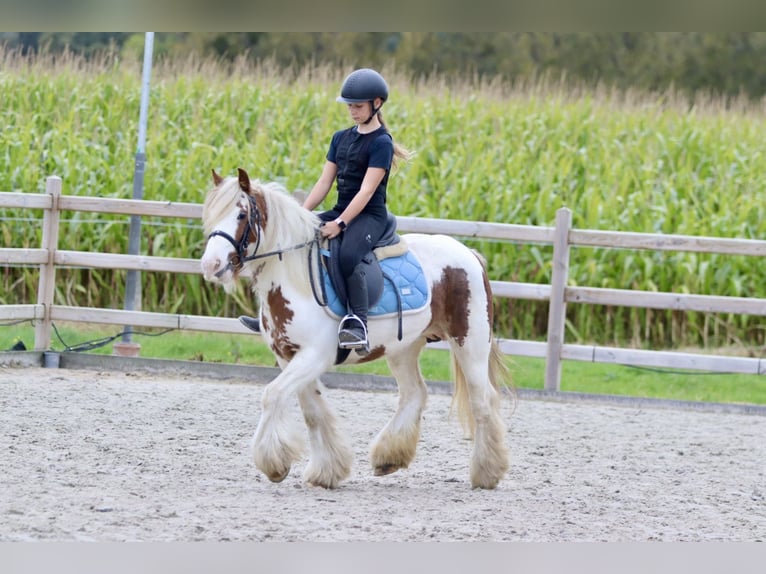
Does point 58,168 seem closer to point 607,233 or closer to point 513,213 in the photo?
point 513,213

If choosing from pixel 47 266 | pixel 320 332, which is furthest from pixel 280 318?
pixel 47 266

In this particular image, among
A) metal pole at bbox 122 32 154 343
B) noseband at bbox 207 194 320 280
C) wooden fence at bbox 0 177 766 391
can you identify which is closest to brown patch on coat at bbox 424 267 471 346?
noseband at bbox 207 194 320 280

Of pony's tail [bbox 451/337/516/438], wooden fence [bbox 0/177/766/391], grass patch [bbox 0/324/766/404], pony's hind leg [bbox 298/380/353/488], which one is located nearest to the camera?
pony's hind leg [bbox 298/380/353/488]

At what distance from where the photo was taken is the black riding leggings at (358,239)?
5.43 metres

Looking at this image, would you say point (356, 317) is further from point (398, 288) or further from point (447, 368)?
point (447, 368)

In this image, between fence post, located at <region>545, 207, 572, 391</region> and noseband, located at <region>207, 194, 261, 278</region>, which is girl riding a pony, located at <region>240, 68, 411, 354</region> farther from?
fence post, located at <region>545, 207, 572, 391</region>

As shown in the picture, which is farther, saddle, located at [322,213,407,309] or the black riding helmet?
saddle, located at [322,213,407,309]

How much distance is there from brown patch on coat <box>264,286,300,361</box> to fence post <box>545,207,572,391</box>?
4567 mm

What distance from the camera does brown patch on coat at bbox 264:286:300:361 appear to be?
5359mm

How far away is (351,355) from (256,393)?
3.58 m

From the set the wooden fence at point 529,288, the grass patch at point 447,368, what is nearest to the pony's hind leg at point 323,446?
the wooden fence at point 529,288

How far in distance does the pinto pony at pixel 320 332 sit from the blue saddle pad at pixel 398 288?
0.04 metres

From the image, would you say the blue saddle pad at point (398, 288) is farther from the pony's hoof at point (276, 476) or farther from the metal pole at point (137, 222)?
the metal pole at point (137, 222)

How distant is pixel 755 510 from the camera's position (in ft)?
18.4
